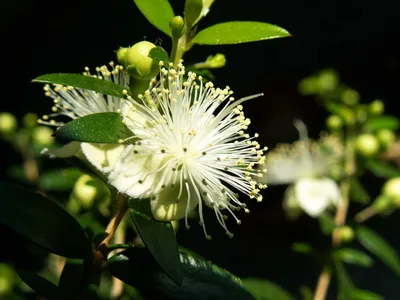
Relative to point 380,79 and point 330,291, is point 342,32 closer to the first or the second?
point 380,79

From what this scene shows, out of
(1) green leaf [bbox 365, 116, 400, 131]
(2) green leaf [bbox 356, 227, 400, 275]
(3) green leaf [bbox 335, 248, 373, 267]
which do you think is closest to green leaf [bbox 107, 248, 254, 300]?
(3) green leaf [bbox 335, 248, 373, 267]

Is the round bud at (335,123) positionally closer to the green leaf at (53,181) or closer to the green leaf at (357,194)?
the green leaf at (357,194)

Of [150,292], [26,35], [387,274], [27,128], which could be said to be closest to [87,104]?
[150,292]

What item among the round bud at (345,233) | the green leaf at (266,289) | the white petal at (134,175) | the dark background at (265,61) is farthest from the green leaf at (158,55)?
the dark background at (265,61)

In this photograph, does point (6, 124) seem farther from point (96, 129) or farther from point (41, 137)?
point (96, 129)

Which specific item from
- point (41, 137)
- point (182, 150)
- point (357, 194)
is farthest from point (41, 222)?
point (357, 194)

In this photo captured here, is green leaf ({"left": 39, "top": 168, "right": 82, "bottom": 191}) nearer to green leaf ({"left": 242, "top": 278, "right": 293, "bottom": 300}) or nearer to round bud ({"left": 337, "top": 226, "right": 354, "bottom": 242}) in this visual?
green leaf ({"left": 242, "top": 278, "right": 293, "bottom": 300})
